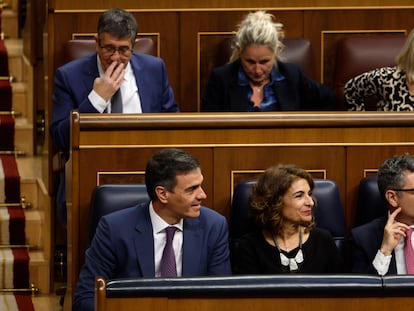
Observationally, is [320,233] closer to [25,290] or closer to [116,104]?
[116,104]

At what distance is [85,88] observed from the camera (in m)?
2.19

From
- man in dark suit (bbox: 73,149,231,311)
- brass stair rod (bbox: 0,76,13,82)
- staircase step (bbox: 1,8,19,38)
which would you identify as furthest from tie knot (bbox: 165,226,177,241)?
staircase step (bbox: 1,8,19,38)

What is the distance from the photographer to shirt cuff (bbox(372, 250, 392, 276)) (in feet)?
5.96

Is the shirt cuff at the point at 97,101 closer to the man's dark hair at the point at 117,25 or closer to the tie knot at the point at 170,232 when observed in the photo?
the man's dark hair at the point at 117,25

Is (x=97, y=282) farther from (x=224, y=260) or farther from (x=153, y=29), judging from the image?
(x=153, y=29)

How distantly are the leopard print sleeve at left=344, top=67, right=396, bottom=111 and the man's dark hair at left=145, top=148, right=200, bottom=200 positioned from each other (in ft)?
1.96

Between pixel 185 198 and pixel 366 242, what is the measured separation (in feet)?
1.03

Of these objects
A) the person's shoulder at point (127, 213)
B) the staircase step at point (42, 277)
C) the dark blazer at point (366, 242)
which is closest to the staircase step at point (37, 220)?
the staircase step at point (42, 277)

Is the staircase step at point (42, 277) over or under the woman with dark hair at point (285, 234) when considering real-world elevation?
under

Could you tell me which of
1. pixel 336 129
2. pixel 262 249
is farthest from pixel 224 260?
pixel 336 129

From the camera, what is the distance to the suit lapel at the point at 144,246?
1.76 metres

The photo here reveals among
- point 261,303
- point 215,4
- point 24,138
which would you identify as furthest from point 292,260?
point 24,138

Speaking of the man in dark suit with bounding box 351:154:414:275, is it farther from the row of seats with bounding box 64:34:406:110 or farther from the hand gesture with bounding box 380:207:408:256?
the row of seats with bounding box 64:34:406:110

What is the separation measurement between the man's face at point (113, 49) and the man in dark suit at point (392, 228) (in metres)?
0.55
